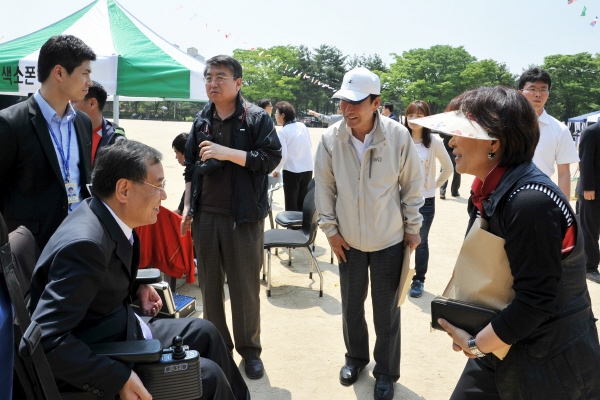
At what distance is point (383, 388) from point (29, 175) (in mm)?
2466

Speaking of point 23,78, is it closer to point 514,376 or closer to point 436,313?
point 436,313

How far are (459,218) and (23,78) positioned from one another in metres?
7.10

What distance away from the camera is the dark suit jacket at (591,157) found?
538cm

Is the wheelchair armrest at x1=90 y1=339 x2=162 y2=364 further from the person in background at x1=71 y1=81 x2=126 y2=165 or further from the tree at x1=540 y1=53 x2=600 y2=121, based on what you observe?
the tree at x1=540 y1=53 x2=600 y2=121

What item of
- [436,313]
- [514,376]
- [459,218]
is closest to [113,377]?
[436,313]

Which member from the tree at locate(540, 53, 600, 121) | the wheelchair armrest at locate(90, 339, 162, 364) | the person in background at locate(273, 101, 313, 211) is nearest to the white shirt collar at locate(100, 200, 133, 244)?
the wheelchair armrest at locate(90, 339, 162, 364)

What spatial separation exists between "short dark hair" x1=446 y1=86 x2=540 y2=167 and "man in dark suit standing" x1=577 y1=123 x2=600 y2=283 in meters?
4.34

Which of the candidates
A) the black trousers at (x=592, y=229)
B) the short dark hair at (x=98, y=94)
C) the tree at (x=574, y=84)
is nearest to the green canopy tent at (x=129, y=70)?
the short dark hair at (x=98, y=94)

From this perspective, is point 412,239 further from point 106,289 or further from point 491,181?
point 106,289

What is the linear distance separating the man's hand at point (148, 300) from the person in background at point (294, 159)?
4.08m

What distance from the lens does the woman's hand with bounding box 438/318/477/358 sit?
173cm

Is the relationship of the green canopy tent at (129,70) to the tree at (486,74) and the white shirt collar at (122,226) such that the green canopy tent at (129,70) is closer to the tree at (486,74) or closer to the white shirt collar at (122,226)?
the white shirt collar at (122,226)

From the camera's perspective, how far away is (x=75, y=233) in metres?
1.87

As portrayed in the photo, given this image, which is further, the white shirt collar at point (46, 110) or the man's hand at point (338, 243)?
the man's hand at point (338, 243)
